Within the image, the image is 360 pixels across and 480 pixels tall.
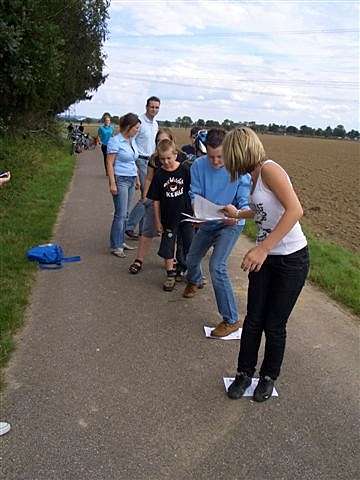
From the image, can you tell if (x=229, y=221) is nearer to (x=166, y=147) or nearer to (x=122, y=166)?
(x=166, y=147)

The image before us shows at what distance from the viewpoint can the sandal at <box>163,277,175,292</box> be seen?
614 centimetres

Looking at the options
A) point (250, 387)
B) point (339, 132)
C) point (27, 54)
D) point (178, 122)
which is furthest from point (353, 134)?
point (250, 387)

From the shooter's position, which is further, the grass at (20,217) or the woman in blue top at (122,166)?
the woman in blue top at (122,166)

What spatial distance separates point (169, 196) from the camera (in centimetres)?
602

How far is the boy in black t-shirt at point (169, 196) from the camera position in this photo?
5.97m

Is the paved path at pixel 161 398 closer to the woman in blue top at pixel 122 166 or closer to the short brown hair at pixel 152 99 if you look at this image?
the woman in blue top at pixel 122 166

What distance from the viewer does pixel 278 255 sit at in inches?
141

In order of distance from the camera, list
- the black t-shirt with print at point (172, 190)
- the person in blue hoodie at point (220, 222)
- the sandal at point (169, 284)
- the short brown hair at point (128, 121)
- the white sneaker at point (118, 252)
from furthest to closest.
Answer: the white sneaker at point (118, 252) < the short brown hair at point (128, 121) < the sandal at point (169, 284) < the black t-shirt with print at point (172, 190) < the person in blue hoodie at point (220, 222)

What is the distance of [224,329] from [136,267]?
7.22 feet

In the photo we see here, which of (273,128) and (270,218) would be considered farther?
(273,128)

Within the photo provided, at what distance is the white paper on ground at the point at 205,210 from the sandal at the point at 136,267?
6.73 feet

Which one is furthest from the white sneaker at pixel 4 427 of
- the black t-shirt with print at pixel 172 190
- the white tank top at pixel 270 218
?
the black t-shirt with print at pixel 172 190

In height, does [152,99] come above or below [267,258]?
above

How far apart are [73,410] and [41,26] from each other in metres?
12.2
